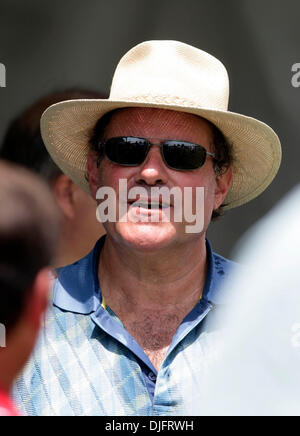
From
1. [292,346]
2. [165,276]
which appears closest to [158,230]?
[165,276]

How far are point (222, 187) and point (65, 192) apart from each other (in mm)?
794

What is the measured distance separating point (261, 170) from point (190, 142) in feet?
1.33

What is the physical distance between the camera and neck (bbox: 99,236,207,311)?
95.2 inches

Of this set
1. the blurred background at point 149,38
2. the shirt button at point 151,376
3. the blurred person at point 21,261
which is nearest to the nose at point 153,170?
the shirt button at point 151,376

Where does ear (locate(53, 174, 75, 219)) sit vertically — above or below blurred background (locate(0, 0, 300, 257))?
below

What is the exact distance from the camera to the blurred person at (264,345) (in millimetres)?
1214

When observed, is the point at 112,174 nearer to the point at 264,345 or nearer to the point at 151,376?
the point at 151,376

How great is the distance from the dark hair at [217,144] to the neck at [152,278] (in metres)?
0.28

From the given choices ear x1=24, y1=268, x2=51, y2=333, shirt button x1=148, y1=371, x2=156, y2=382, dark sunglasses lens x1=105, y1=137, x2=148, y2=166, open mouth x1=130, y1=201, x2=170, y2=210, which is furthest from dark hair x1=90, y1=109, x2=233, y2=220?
ear x1=24, y1=268, x2=51, y2=333

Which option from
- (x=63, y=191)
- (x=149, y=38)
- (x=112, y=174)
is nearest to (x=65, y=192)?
(x=63, y=191)

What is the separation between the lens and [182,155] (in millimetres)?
2346

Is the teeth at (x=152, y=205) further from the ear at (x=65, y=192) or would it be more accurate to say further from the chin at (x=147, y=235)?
the ear at (x=65, y=192)

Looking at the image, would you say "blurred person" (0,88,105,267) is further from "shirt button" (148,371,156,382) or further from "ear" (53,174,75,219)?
"shirt button" (148,371,156,382)

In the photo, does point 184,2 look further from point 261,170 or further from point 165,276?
point 165,276
